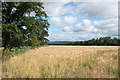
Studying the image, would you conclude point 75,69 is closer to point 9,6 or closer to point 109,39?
point 9,6

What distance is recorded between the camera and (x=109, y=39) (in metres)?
101

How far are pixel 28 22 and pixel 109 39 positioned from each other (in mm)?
105329

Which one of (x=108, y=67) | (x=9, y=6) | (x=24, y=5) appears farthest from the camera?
(x=9, y=6)

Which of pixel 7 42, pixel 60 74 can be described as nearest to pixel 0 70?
pixel 60 74

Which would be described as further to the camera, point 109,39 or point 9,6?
point 109,39

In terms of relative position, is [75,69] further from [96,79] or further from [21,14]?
[21,14]

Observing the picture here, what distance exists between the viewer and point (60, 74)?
429 cm

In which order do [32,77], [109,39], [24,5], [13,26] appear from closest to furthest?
1. [32,77]
2. [13,26]
3. [24,5]
4. [109,39]

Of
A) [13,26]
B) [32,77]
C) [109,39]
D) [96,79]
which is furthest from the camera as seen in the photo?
[109,39]

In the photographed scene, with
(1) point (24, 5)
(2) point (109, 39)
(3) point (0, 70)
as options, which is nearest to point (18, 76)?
(3) point (0, 70)

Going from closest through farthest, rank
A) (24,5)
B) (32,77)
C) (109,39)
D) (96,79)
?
(96,79), (32,77), (24,5), (109,39)

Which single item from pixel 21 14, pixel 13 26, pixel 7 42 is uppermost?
pixel 21 14

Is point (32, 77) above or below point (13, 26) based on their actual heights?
below

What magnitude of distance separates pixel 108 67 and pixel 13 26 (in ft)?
41.0
